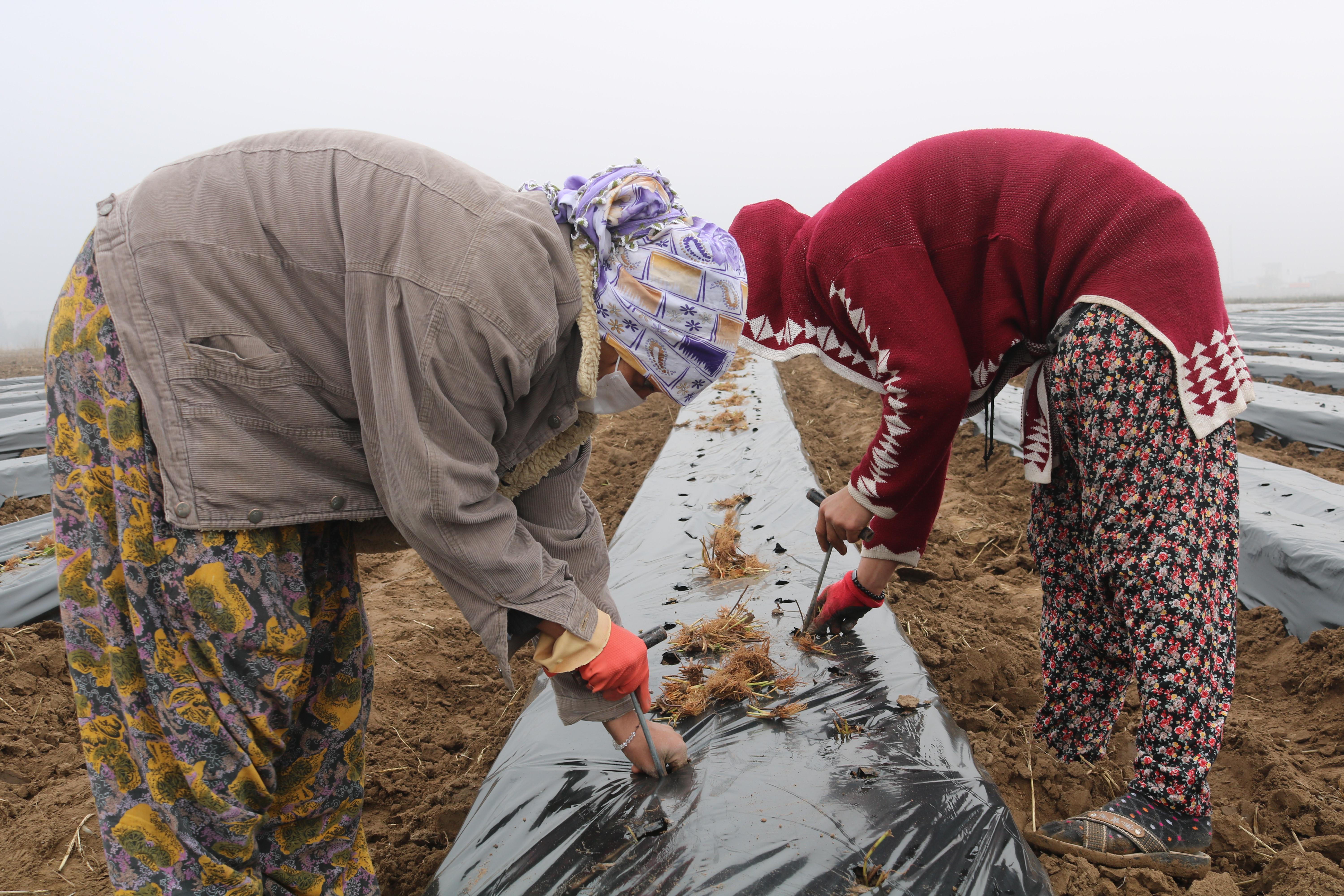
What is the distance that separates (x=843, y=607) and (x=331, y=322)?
1.52m

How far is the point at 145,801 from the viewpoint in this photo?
1121 mm

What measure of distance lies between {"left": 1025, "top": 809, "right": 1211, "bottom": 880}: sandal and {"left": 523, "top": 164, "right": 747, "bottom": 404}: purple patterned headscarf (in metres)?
1.17

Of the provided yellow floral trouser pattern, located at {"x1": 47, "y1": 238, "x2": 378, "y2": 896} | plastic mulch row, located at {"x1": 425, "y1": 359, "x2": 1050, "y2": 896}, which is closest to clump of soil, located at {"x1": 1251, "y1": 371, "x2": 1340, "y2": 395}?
plastic mulch row, located at {"x1": 425, "y1": 359, "x2": 1050, "y2": 896}

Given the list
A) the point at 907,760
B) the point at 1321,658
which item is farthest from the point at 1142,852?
the point at 1321,658

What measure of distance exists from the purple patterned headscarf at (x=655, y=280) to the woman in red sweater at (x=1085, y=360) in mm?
471

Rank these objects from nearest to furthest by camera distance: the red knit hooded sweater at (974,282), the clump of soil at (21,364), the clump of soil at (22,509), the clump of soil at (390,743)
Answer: the red knit hooded sweater at (974,282)
the clump of soil at (390,743)
the clump of soil at (22,509)
the clump of soil at (21,364)

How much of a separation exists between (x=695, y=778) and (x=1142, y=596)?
97 cm

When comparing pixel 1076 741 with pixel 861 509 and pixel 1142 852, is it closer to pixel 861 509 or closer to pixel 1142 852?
pixel 1142 852

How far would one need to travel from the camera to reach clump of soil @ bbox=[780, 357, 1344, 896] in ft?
4.92

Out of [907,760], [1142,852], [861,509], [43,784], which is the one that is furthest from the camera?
[43,784]

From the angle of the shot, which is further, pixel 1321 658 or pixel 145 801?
pixel 1321 658

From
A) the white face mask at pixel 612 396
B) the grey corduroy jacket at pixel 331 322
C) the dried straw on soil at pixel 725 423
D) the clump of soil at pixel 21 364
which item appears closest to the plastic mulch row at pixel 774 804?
the grey corduroy jacket at pixel 331 322

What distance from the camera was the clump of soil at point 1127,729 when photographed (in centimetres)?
150

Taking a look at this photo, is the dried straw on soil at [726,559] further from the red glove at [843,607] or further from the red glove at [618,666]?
the red glove at [618,666]
